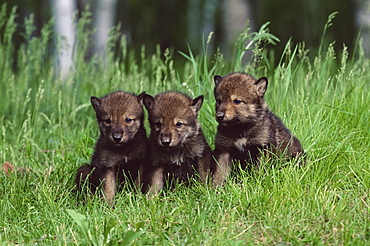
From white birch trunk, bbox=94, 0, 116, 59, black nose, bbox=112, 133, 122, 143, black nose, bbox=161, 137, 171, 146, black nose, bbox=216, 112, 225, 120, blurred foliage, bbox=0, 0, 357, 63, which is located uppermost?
blurred foliage, bbox=0, 0, 357, 63

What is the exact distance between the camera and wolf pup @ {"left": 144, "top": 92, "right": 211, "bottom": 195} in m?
4.89

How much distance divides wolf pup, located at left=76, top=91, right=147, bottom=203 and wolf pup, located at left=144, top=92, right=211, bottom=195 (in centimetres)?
13

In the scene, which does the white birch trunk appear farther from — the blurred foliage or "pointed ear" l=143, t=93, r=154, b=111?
Result: "pointed ear" l=143, t=93, r=154, b=111

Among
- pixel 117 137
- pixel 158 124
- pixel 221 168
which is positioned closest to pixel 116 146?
pixel 117 137

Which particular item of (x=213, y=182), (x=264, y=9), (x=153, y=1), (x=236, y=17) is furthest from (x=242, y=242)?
(x=153, y=1)

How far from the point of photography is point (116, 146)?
197 inches

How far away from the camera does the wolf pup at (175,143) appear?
4.89m

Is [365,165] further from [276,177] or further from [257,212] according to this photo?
[257,212]

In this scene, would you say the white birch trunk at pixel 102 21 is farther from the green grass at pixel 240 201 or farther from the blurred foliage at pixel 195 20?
the green grass at pixel 240 201

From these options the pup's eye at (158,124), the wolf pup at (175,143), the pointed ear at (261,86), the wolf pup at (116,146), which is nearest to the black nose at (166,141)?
the wolf pup at (175,143)

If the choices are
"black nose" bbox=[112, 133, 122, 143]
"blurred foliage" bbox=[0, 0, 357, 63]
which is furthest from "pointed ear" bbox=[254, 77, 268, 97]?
"blurred foliage" bbox=[0, 0, 357, 63]

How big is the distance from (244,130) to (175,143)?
0.68 metres

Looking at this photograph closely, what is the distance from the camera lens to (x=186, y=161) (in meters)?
5.06

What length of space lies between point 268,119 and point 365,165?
97cm
